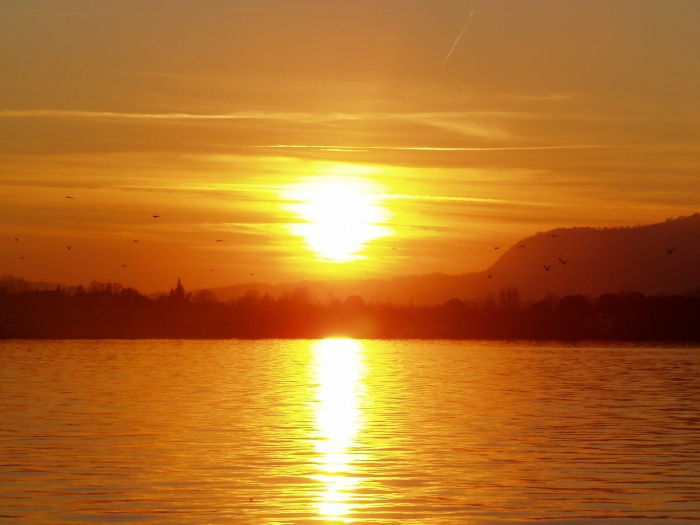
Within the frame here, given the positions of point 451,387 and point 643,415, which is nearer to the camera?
point 643,415

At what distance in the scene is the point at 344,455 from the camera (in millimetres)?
30266

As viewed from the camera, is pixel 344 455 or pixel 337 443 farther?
pixel 337 443

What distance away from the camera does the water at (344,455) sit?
72.2ft

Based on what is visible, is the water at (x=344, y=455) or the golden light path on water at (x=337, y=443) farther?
the golden light path on water at (x=337, y=443)

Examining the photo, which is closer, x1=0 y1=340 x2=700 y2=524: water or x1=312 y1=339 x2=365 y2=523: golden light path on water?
x1=0 y1=340 x2=700 y2=524: water

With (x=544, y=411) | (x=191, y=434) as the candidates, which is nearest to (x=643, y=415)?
(x=544, y=411)

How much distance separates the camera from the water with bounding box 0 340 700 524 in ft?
72.2

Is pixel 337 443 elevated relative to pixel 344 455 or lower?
elevated

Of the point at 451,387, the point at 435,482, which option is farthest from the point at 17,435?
the point at 451,387

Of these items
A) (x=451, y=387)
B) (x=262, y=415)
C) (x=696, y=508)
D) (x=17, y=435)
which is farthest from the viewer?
(x=451, y=387)

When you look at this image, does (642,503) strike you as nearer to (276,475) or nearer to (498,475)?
(498,475)

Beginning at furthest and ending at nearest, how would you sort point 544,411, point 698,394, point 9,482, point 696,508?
1. point 698,394
2. point 544,411
3. point 9,482
4. point 696,508

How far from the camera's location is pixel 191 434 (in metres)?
35.5

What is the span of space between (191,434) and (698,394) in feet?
117
